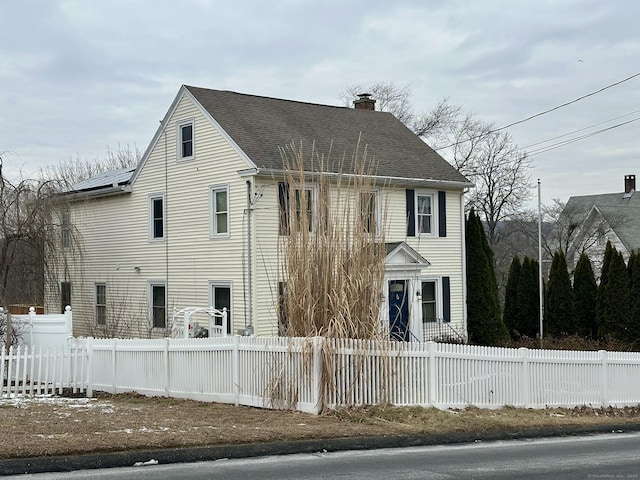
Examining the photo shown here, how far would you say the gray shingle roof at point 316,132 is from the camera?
22.9 metres

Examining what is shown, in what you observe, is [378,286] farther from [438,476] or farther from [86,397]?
[86,397]

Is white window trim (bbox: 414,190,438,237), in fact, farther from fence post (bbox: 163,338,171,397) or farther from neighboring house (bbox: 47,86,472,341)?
fence post (bbox: 163,338,171,397)

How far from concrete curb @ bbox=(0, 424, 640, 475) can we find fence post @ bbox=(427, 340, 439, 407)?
1495mm

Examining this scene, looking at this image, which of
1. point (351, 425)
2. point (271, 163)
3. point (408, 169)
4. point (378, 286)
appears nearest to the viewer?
point (351, 425)

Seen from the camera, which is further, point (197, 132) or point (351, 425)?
point (197, 132)

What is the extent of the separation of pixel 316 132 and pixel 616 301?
35.4ft

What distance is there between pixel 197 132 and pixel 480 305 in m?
11.1

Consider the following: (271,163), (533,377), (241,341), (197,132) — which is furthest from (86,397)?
(197,132)

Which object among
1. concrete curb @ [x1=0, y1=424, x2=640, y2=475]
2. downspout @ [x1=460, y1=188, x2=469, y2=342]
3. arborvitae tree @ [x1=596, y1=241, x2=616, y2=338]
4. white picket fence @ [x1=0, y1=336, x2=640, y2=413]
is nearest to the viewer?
concrete curb @ [x1=0, y1=424, x2=640, y2=475]

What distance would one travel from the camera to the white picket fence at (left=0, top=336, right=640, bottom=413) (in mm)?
11836

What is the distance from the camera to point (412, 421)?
1127 cm

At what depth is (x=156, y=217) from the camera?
25516mm

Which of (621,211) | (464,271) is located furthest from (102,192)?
(621,211)

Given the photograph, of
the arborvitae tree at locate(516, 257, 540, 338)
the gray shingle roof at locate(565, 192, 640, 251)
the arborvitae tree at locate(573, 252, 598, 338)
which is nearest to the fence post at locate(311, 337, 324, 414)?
the arborvitae tree at locate(573, 252, 598, 338)
